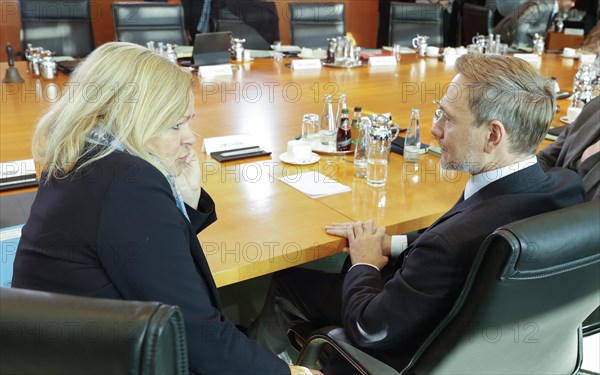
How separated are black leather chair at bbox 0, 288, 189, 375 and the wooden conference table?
2.46 ft

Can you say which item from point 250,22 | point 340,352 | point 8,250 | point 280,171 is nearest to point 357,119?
point 280,171

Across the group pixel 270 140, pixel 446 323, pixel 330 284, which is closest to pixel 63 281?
pixel 446 323

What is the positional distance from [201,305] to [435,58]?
4.05m

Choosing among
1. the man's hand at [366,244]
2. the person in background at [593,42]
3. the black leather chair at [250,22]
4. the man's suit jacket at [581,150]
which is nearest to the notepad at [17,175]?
the man's hand at [366,244]

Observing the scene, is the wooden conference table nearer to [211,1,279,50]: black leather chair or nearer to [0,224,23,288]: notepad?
[0,224,23,288]: notepad

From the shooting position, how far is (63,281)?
119 cm

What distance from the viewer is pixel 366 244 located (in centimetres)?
170

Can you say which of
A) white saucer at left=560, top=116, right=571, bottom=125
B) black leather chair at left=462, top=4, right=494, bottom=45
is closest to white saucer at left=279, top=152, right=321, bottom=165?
→ white saucer at left=560, top=116, right=571, bottom=125

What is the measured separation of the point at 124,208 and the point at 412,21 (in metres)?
4.84

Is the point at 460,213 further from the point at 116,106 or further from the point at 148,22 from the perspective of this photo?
the point at 148,22

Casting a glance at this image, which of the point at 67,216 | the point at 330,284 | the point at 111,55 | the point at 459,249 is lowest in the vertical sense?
the point at 330,284

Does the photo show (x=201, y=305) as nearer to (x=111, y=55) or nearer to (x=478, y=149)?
(x=111, y=55)

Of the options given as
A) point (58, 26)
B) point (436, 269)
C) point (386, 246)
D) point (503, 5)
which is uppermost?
point (503, 5)

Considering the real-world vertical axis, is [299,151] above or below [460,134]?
below
